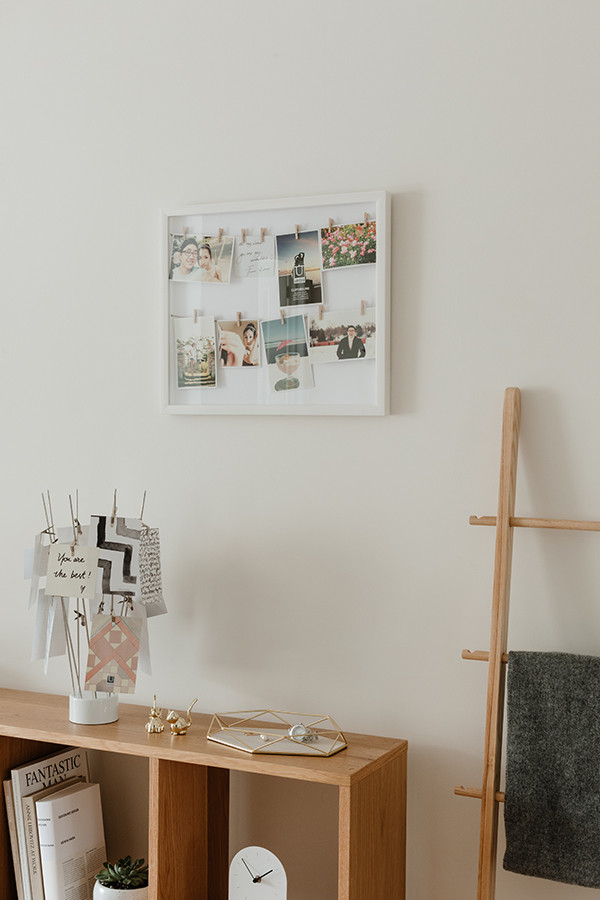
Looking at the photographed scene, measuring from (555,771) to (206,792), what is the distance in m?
0.65

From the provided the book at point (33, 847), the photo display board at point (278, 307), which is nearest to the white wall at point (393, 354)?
the photo display board at point (278, 307)

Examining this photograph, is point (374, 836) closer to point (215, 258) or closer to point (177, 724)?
point (177, 724)

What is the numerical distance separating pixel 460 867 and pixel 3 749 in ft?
2.95

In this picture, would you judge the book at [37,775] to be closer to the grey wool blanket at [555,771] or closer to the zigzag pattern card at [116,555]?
the zigzag pattern card at [116,555]

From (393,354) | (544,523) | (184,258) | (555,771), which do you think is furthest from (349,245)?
(555,771)

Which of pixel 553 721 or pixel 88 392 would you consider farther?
pixel 88 392

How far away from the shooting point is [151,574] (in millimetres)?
1777

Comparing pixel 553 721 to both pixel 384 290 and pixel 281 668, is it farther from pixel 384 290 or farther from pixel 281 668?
pixel 384 290

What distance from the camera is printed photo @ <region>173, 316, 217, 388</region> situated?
1884 millimetres

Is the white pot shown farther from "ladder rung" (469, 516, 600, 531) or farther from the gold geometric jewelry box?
"ladder rung" (469, 516, 600, 531)

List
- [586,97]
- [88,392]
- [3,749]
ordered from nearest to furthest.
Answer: [586,97], [3,749], [88,392]

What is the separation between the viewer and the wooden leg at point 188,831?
162 cm

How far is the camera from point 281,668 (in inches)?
72.6

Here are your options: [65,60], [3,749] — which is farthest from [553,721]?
[65,60]
